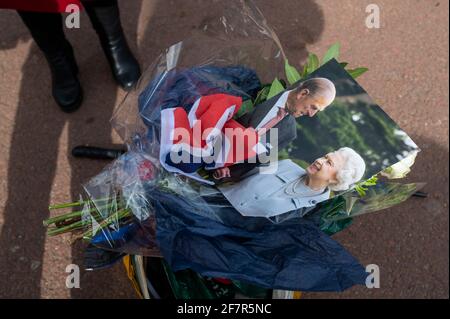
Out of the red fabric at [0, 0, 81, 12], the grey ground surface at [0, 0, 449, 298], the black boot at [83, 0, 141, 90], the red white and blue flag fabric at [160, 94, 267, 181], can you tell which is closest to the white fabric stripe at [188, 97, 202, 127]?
the red white and blue flag fabric at [160, 94, 267, 181]

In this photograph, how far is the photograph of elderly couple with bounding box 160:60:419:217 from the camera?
908mm

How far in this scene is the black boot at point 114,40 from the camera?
1.75m

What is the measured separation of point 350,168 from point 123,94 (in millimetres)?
1375

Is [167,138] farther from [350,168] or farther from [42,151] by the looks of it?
[42,151]

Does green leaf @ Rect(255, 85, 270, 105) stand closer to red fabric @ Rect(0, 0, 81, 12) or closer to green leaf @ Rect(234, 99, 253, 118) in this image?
green leaf @ Rect(234, 99, 253, 118)

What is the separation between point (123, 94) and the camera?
6.73 feet

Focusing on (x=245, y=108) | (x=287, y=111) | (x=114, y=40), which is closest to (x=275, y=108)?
(x=287, y=111)

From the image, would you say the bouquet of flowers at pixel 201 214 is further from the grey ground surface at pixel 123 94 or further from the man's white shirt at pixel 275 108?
the grey ground surface at pixel 123 94

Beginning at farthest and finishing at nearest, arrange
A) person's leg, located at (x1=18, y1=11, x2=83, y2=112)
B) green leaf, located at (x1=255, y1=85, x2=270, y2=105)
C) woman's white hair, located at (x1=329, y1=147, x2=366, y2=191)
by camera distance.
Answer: person's leg, located at (x1=18, y1=11, x2=83, y2=112)
green leaf, located at (x1=255, y1=85, x2=270, y2=105)
woman's white hair, located at (x1=329, y1=147, x2=366, y2=191)

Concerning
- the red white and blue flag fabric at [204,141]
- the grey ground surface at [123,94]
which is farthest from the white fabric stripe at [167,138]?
the grey ground surface at [123,94]

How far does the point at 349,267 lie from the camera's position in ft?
3.33

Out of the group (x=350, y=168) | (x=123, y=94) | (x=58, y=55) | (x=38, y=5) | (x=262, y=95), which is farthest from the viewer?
(x=123, y=94)

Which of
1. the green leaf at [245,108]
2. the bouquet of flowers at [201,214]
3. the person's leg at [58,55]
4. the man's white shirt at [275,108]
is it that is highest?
the person's leg at [58,55]
